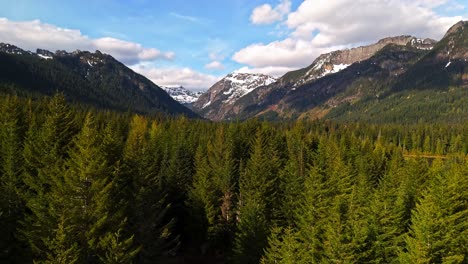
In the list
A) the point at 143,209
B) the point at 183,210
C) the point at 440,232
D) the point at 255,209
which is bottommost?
the point at 183,210

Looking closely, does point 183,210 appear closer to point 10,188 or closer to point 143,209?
point 143,209

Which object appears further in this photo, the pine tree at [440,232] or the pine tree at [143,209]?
the pine tree at [143,209]

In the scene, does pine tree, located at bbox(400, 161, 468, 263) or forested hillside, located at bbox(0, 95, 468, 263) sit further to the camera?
pine tree, located at bbox(400, 161, 468, 263)

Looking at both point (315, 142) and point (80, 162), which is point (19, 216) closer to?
point (80, 162)

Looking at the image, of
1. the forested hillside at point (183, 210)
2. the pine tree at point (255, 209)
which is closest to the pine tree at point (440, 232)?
the forested hillside at point (183, 210)

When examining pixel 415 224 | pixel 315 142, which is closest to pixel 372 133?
pixel 315 142

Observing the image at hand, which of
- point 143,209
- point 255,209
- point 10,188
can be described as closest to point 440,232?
point 255,209

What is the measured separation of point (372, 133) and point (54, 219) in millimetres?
188556

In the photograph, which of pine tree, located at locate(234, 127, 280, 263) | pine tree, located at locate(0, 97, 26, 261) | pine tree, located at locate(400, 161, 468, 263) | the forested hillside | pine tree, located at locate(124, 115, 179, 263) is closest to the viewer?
the forested hillside

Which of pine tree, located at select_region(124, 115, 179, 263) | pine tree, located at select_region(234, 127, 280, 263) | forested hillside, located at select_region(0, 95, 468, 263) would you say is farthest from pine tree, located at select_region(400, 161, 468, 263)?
pine tree, located at select_region(124, 115, 179, 263)

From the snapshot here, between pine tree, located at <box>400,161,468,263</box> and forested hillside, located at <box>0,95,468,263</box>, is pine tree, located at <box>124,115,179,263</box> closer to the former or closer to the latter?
forested hillside, located at <box>0,95,468,263</box>

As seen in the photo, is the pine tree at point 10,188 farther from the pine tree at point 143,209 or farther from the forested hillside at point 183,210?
the pine tree at point 143,209

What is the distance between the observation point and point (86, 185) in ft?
81.7

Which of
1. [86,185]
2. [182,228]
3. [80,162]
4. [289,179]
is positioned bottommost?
[182,228]
